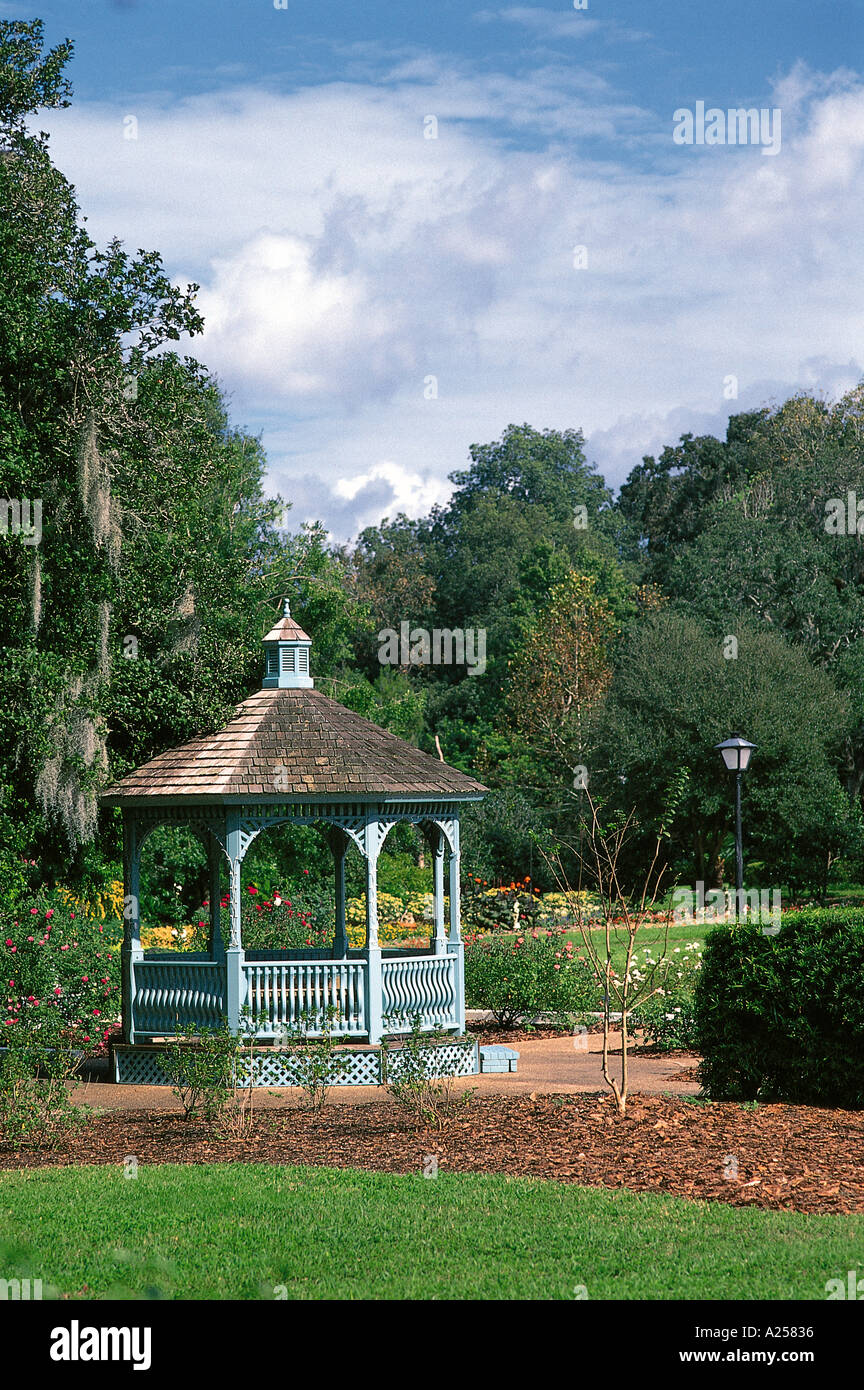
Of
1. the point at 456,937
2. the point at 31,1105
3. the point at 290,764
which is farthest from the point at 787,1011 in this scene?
the point at 31,1105

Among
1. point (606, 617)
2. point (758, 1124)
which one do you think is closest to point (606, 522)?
point (606, 617)

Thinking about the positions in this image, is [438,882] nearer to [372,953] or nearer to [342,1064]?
[372,953]

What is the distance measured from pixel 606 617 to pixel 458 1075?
27.7 metres

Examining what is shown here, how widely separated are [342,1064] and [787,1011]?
14.1 ft

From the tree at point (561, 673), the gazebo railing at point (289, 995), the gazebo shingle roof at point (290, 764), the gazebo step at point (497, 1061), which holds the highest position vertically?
the tree at point (561, 673)

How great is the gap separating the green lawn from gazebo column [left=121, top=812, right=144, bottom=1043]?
16.3ft

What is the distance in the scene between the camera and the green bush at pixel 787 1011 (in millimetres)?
9617

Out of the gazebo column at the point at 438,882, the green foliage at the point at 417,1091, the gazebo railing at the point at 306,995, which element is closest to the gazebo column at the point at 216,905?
the gazebo railing at the point at 306,995

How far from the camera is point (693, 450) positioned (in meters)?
59.4

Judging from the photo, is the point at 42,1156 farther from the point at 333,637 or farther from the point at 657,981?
the point at 333,637

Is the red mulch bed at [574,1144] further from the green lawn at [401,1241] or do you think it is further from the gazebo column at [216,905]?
the gazebo column at [216,905]

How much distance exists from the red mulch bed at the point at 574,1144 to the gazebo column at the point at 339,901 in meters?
4.16

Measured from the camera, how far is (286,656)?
14.5m

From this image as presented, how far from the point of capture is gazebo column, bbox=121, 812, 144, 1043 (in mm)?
13297
